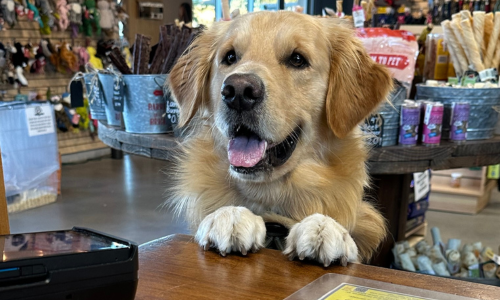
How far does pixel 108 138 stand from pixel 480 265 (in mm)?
2011

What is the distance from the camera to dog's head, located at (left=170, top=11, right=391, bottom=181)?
4.24 ft

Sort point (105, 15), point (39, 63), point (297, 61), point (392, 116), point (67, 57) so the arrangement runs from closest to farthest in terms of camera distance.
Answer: point (297, 61), point (392, 116), point (39, 63), point (67, 57), point (105, 15)

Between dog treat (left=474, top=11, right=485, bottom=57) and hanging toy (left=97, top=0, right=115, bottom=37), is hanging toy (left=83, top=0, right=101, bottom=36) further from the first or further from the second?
dog treat (left=474, top=11, right=485, bottom=57)

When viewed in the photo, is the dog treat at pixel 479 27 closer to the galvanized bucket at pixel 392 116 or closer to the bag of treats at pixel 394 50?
the bag of treats at pixel 394 50

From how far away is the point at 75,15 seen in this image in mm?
5738

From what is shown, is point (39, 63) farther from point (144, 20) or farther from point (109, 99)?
point (109, 99)

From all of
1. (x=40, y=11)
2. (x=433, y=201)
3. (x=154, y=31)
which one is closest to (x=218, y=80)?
(x=433, y=201)

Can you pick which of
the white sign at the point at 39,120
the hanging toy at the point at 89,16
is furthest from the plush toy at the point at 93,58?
the white sign at the point at 39,120

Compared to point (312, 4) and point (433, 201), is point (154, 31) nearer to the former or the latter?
point (312, 4)

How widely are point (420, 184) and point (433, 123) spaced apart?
1.29 meters

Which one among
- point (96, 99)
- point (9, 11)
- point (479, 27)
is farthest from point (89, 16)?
point (479, 27)

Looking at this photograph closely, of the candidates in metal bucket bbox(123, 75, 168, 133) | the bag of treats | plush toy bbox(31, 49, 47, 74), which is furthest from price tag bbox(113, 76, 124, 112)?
plush toy bbox(31, 49, 47, 74)

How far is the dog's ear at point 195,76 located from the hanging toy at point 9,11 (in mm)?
4106

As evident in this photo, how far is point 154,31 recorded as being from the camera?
722 cm
